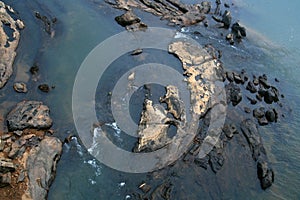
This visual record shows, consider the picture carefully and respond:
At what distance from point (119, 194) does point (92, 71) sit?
529 cm

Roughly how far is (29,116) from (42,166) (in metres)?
1.94

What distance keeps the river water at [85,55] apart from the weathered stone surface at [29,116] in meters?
0.32

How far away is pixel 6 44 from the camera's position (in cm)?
1322

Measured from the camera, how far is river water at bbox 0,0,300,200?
1058 centimetres

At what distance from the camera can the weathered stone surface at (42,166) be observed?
9648 millimetres

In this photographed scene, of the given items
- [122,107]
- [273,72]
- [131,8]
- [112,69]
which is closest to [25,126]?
[122,107]

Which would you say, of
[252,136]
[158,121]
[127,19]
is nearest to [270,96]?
[252,136]

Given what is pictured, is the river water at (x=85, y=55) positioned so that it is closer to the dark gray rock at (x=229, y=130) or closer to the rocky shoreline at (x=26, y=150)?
the rocky shoreline at (x=26, y=150)

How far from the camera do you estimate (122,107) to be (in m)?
12.5

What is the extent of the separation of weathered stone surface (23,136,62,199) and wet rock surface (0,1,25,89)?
299 cm

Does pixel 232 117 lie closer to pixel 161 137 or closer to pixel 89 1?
pixel 161 137

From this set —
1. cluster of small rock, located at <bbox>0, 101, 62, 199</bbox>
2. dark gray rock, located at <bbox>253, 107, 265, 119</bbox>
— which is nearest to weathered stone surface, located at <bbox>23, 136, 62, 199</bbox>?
cluster of small rock, located at <bbox>0, 101, 62, 199</bbox>

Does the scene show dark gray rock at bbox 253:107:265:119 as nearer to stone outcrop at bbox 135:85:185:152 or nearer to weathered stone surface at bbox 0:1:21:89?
stone outcrop at bbox 135:85:185:152

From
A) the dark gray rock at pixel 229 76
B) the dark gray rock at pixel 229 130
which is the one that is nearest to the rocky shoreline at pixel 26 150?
the dark gray rock at pixel 229 130
